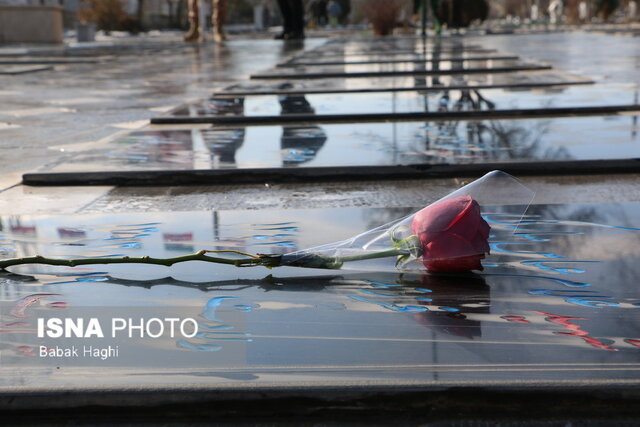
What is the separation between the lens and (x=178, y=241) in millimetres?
2873

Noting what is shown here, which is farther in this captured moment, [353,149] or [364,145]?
[364,145]

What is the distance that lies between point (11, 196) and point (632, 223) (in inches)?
113

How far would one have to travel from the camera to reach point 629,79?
10242 millimetres

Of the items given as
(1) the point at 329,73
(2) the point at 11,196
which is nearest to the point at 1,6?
(1) the point at 329,73

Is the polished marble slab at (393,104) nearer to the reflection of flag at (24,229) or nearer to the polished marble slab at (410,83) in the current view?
the polished marble slab at (410,83)

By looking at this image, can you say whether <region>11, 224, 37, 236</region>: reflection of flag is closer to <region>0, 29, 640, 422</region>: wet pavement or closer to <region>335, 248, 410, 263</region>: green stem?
<region>0, 29, 640, 422</region>: wet pavement

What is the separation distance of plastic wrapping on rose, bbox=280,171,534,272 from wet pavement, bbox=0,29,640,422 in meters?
0.04

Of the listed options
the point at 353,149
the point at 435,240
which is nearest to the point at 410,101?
the point at 353,149

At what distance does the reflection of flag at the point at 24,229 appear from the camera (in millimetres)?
3107

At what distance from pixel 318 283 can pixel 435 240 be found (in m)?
0.36

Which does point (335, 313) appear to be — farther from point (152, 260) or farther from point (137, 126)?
point (137, 126)

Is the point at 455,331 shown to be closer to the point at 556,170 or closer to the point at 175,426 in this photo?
the point at 175,426

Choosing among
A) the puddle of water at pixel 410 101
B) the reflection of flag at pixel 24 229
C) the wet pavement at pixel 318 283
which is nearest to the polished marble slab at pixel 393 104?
the puddle of water at pixel 410 101

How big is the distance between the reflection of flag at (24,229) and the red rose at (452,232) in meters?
1.51
